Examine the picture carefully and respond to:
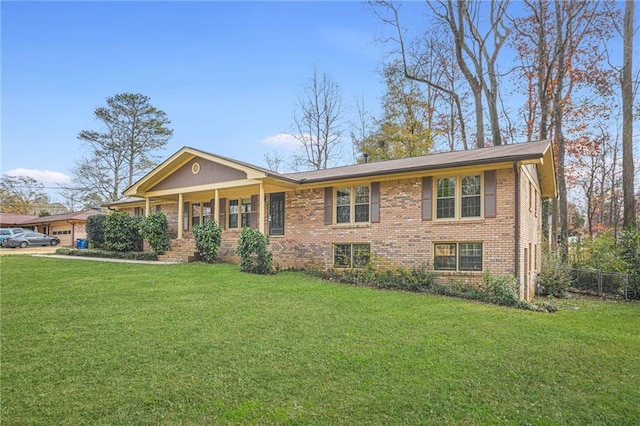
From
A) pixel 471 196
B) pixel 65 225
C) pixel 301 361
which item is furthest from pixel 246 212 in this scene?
pixel 65 225

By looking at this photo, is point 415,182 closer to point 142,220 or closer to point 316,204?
point 316,204

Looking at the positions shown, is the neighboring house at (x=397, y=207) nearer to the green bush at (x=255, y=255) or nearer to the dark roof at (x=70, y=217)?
the green bush at (x=255, y=255)

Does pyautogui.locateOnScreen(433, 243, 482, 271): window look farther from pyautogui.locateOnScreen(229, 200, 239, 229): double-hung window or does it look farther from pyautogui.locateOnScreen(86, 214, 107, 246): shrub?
pyautogui.locateOnScreen(86, 214, 107, 246): shrub

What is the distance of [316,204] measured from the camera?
14.5m

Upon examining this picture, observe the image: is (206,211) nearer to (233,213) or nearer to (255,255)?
(233,213)

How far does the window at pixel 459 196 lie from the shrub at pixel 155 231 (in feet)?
37.7

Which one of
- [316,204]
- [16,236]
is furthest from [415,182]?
[16,236]

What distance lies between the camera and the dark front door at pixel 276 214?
15586 mm

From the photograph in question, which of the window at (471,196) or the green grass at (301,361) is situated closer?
the green grass at (301,361)

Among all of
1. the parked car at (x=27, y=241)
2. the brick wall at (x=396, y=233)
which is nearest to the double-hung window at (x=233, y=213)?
the brick wall at (x=396, y=233)

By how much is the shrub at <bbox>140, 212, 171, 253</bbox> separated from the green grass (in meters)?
7.91

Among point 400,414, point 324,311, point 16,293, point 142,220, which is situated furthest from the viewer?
point 142,220

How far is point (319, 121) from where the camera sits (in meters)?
29.8

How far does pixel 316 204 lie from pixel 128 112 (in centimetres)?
2844
